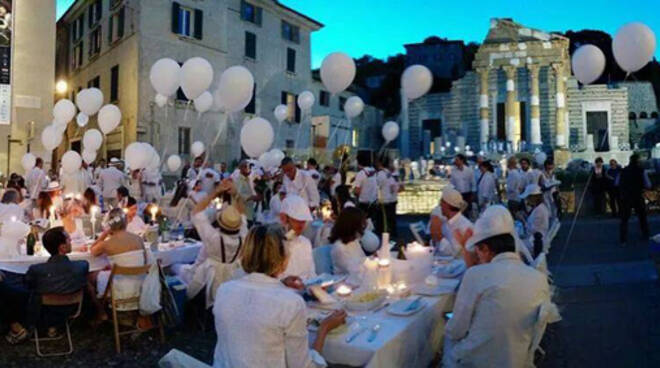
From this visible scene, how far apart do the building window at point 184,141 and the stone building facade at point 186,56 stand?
44 millimetres

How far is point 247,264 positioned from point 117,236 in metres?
3.10

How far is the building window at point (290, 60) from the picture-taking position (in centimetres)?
2841

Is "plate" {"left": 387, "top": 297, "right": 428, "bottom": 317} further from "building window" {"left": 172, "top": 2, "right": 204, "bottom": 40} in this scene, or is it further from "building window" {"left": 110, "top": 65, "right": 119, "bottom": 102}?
"building window" {"left": 110, "top": 65, "right": 119, "bottom": 102}

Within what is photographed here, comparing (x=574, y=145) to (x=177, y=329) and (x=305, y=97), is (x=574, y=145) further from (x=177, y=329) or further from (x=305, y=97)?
(x=177, y=329)

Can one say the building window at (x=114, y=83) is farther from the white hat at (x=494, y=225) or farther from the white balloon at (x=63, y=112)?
the white hat at (x=494, y=225)

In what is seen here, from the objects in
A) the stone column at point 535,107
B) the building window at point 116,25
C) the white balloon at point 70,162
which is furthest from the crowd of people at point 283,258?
the stone column at point 535,107

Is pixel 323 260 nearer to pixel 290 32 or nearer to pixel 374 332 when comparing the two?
pixel 374 332

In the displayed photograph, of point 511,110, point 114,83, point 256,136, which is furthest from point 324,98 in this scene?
point 256,136


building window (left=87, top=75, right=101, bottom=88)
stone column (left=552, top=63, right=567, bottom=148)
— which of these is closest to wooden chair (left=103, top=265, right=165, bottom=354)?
building window (left=87, top=75, right=101, bottom=88)

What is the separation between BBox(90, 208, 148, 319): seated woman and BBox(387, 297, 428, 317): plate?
2733mm

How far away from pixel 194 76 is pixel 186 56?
46.6 feet

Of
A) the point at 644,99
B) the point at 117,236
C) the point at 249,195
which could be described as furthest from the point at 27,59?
the point at 644,99

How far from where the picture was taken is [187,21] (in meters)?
A: 22.9

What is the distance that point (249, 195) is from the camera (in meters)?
10.5
